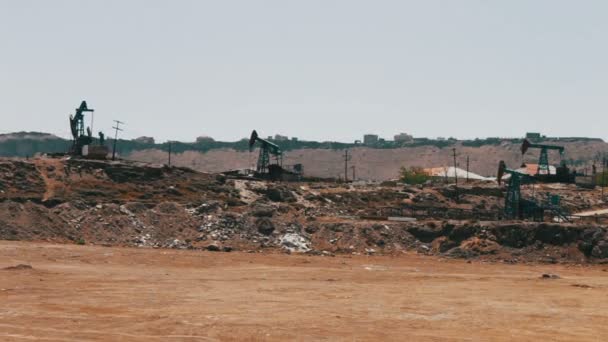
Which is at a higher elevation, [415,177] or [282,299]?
[415,177]

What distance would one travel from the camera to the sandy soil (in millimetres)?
31250

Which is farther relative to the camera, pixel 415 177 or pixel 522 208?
pixel 415 177

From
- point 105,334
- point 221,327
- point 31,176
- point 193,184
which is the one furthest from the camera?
point 193,184

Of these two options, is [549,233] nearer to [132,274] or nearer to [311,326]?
[132,274]

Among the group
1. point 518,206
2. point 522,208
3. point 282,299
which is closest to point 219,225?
point 518,206

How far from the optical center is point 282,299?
40219 mm

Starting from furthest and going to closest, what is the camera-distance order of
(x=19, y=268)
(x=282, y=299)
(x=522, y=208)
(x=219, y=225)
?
(x=522, y=208) → (x=219, y=225) → (x=19, y=268) → (x=282, y=299)

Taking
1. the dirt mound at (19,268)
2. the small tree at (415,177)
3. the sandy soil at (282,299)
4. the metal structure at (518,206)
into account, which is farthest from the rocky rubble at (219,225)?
the small tree at (415,177)

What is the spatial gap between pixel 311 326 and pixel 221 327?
348 cm

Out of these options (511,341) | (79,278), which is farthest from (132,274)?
(511,341)

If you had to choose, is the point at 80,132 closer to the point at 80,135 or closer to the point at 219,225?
the point at 80,135

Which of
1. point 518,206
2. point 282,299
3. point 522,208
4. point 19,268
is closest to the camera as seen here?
point 282,299

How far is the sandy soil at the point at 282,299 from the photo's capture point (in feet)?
103

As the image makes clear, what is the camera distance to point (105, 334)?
2950 cm
